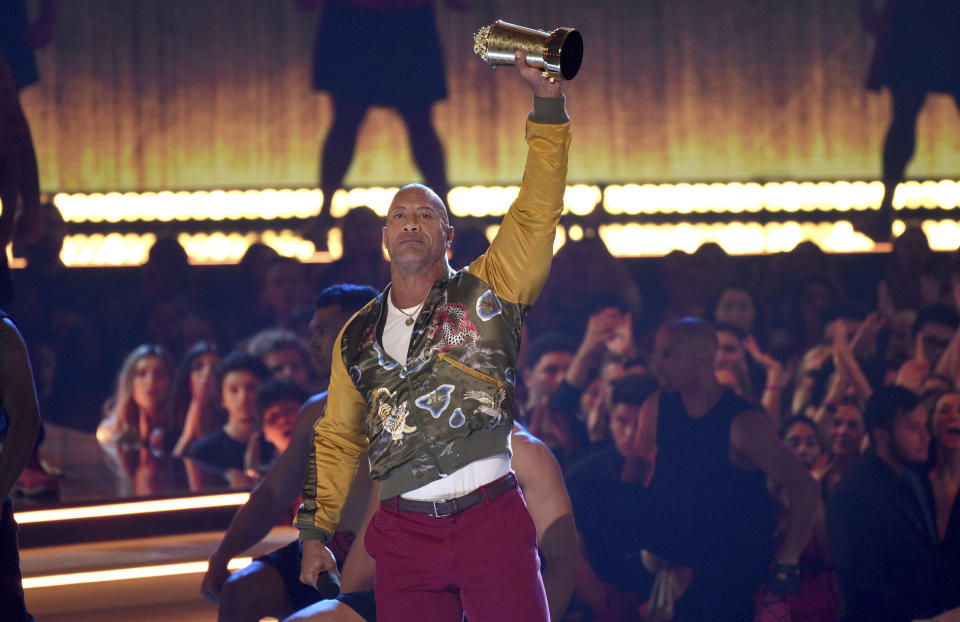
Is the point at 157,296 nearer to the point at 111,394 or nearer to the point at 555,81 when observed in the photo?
the point at 111,394

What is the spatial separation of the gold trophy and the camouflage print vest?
0.43 m

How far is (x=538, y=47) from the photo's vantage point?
72.1 inches

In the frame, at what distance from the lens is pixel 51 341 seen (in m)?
4.25

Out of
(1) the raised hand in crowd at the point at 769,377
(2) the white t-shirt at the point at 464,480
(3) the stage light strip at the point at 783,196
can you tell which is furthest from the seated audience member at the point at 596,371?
(2) the white t-shirt at the point at 464,480

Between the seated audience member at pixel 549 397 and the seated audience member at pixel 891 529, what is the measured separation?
104cm

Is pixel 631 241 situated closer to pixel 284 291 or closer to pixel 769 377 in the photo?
pixel 769 377

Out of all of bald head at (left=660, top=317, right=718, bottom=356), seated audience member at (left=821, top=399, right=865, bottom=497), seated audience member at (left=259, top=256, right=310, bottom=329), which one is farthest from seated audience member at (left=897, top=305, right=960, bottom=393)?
seated audience member at (left=259, top=256, right=310, bottom=329)

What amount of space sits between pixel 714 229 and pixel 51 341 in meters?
2.96

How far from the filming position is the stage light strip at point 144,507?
397 centimetres

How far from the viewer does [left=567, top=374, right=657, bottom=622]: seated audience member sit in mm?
3803

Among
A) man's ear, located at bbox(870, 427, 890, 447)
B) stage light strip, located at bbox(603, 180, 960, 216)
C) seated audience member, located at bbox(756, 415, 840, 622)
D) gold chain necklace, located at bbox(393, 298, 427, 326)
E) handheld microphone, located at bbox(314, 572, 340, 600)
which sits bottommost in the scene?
seated audience member, located at bbox(756, 415, 840, 622)

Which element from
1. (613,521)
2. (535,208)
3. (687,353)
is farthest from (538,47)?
(613,521)

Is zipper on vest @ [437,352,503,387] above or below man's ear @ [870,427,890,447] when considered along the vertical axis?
above

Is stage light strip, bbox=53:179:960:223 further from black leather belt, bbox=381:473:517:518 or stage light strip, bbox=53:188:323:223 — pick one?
black leather belt, bbox=381:473:517:518
